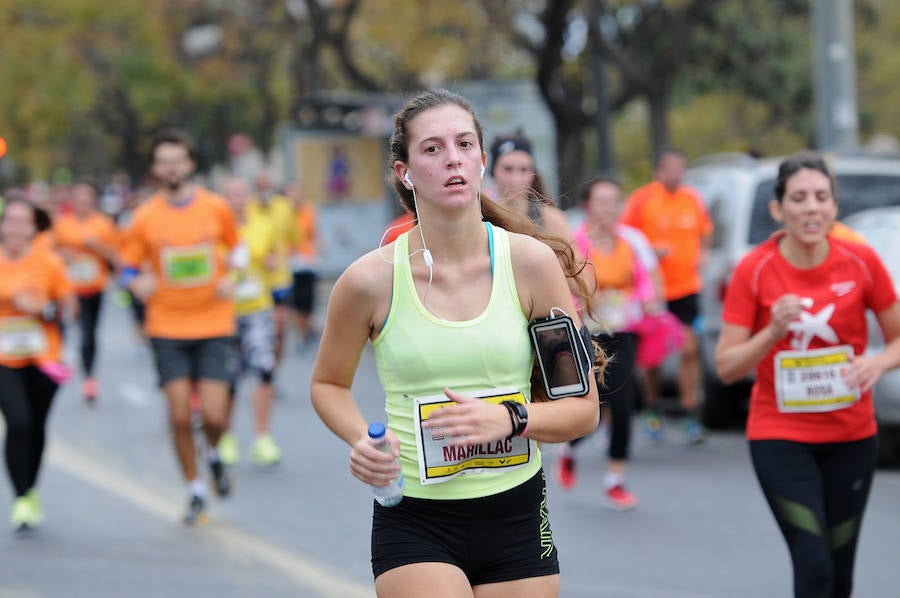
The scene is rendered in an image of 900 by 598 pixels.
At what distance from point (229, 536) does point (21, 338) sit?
1730 mm

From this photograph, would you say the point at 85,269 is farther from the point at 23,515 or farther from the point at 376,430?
the point at 376,430

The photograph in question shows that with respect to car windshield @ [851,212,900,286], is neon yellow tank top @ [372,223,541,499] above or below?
above

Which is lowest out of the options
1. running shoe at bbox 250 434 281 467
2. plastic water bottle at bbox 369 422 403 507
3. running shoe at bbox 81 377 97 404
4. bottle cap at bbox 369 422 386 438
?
running shoe at bbox 81 377 97 404

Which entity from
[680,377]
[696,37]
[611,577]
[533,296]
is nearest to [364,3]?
[696,37]

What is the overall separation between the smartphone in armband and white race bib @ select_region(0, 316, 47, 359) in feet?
19.1

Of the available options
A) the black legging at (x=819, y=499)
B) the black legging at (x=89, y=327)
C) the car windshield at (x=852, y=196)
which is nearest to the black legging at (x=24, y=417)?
the black legging at (x=819, y=499)

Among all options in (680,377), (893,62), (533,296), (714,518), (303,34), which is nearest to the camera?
(533,296)

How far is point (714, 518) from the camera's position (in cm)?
867

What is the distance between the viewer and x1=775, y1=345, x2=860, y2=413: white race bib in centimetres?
518

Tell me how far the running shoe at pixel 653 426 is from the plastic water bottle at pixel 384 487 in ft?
25.9

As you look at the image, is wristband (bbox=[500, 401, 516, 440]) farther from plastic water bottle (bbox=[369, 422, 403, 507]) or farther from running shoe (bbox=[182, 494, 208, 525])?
running shoe (bbox=[182, 494, 208, 525])

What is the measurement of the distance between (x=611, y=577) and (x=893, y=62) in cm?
3833

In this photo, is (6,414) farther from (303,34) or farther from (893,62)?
(893,62)

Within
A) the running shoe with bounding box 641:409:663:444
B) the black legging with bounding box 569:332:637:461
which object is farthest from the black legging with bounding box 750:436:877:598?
the running shoe with bounding box 641:409:663:444
